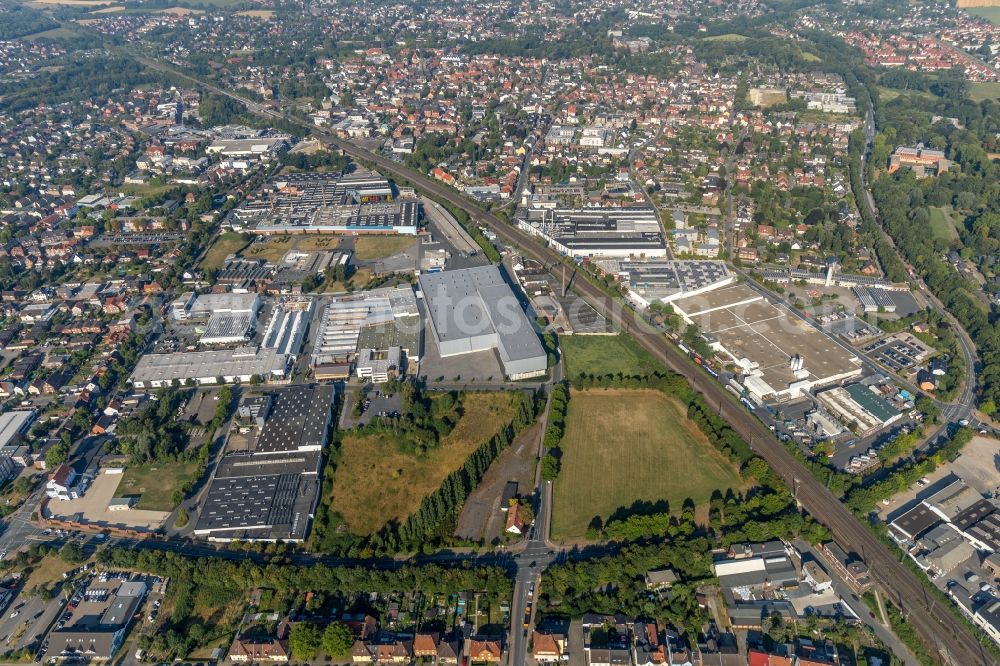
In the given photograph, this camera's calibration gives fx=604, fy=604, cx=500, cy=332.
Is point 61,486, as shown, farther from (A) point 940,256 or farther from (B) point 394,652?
(A) point 940,256

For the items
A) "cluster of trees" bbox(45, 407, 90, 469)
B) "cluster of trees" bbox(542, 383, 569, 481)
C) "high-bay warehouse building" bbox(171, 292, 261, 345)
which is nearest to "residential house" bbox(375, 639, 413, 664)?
"cluster of trees" bbox(542, 383, 569, 481)

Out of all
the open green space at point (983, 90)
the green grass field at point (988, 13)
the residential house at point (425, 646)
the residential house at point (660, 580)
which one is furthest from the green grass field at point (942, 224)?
the green grass field at point (988, 13)

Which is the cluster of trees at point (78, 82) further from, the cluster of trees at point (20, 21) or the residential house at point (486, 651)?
the residential house at point (486, 651)

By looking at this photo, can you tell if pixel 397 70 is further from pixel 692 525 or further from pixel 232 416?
pixel 692 525

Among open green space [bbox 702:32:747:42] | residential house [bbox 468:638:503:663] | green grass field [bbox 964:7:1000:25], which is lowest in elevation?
residential house [bbox 468:638:503:663]

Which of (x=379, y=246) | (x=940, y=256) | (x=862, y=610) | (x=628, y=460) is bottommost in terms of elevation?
(x=379, y=246)

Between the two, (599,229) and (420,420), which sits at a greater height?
(599,229)

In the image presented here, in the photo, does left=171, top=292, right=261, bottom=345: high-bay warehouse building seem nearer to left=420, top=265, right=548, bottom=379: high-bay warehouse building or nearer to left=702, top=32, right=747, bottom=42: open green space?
left=420, top=265, right=548, bottom=379: high-bay warehouse building

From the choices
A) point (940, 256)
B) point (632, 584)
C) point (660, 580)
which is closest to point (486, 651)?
point (632, 584)
